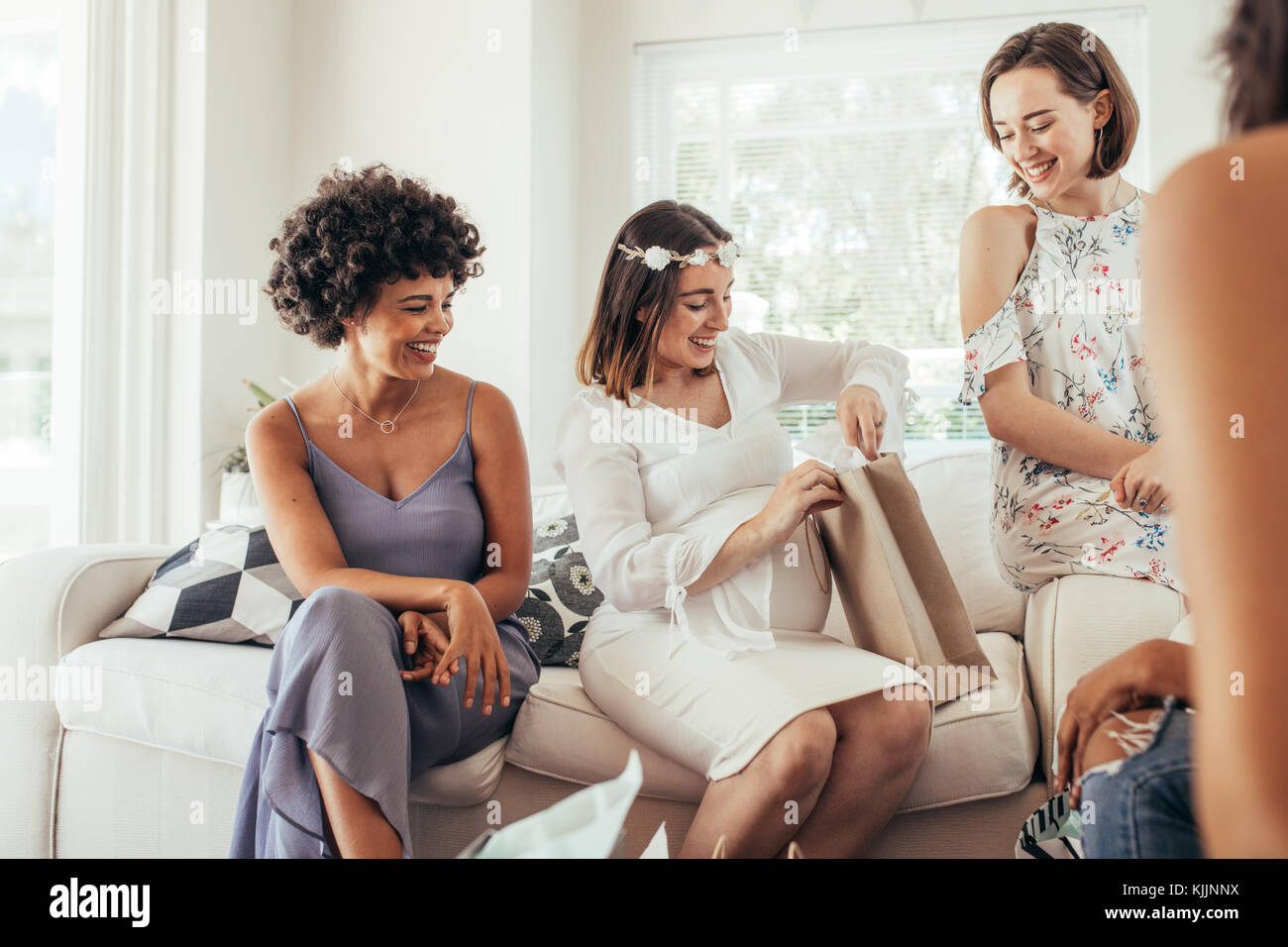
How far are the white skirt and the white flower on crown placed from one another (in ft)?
1.77

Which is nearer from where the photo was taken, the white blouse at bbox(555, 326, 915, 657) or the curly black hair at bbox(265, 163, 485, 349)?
the white blouse at bbox(555, 326, 915, 657)

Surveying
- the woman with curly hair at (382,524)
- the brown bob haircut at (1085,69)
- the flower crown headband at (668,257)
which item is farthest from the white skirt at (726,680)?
the brown bob haircut at (1085,69)

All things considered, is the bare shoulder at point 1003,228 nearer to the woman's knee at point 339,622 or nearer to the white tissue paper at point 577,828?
the woman's knee at point 339,622

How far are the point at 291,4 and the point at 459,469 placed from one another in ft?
8.87

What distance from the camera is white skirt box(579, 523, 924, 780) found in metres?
1.38

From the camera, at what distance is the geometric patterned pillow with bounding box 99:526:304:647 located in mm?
1871

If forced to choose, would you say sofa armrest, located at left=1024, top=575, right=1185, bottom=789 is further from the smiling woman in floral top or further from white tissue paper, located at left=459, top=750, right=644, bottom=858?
white tissue paper, located at left=459, top=750, right=644, bottom=858

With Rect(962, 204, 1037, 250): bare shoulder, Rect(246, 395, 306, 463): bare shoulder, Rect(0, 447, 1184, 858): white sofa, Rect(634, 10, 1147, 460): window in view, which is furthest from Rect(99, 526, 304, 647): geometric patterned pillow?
Rect(634, 10, 1147, 460): window

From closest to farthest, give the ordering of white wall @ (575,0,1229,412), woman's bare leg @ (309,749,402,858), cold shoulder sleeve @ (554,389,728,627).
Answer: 1. woman's bare leg @ (309,749,402,858)
2. cold shoulder sleeve @ (554,389,728,627)
3. white wall @ (575,0,1229,412)

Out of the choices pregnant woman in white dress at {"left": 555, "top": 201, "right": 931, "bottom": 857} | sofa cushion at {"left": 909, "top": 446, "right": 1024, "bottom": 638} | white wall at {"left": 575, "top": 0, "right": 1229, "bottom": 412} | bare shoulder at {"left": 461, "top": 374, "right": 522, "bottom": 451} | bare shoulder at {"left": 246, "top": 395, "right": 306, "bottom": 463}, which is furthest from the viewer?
white wall at {"left": 575, "top": 0, "right": 1229, "bottom": 412}

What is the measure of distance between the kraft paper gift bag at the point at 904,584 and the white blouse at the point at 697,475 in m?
0.15

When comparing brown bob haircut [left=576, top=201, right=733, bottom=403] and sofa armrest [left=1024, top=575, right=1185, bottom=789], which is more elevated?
brown bob haircut [left=576, top=201, right=733, bottom=403]

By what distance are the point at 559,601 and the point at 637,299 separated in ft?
2.13

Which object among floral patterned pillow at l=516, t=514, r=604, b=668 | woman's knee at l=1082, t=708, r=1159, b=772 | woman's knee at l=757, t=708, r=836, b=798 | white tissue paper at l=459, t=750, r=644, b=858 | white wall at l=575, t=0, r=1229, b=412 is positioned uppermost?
white wall at l=575, t=0, r=1229, b=412
